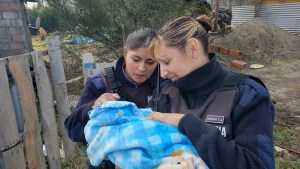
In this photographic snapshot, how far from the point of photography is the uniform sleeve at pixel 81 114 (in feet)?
5.97

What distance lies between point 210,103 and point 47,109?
8.20 feet

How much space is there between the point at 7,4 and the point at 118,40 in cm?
237

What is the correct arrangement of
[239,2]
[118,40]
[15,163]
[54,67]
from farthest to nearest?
[239,2] → [118,40] → [54,67] → [15,163]

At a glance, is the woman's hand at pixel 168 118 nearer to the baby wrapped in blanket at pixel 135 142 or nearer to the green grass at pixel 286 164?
the baby wrapped in blanket at pixel 135 142

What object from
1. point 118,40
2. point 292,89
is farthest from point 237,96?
point 292,89

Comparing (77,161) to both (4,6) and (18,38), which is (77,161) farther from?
(4,6)

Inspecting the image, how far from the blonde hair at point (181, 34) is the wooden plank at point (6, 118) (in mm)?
1936

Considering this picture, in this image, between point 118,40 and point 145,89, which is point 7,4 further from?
point 145,89

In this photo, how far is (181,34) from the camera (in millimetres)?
1505

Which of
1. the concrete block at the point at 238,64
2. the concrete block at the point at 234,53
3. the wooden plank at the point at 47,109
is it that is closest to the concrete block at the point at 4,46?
the wooden plank at the point at 47,109

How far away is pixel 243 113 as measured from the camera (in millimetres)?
1287

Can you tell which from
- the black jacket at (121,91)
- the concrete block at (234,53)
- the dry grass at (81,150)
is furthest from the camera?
the concrete block at (234,53)

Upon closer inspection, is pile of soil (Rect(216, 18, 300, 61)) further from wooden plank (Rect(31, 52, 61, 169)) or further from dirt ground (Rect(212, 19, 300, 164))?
wooden plank (Rect(31, 52, 61, 169))

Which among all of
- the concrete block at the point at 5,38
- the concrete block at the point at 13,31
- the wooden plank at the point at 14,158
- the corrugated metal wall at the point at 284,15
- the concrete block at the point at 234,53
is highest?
the concrete block at the point at 13,31
